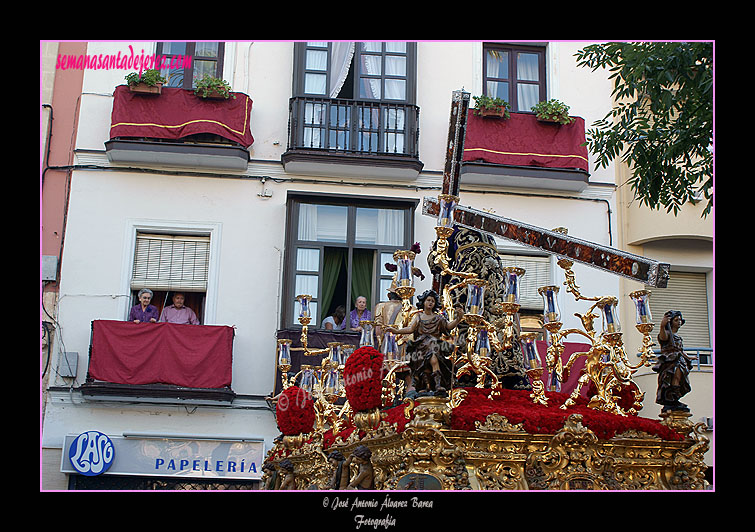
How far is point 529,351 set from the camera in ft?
27.1

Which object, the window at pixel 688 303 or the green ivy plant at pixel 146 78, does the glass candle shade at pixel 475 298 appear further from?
the green ivy plant at pixel 146 78

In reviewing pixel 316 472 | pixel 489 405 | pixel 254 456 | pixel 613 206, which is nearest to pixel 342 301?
pixel 254 456

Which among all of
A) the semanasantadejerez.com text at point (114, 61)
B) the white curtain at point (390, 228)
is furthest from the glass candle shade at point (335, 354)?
the semanasantadejerez.com text at point (114, 61)

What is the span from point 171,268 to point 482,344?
34.7 ft

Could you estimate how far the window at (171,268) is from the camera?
54.8 ft

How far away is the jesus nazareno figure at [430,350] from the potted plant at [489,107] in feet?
37.0

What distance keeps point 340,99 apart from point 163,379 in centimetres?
642

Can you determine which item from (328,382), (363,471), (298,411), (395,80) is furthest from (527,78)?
(363,471)

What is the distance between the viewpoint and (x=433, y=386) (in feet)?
22.0

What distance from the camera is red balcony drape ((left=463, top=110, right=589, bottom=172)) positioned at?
17375 millimetres

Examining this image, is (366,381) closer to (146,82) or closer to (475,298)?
(475,298)

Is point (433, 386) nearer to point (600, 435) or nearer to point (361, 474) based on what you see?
point (361, 474)

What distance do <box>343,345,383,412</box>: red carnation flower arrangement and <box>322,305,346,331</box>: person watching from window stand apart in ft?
28.1

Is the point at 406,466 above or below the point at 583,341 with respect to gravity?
below
